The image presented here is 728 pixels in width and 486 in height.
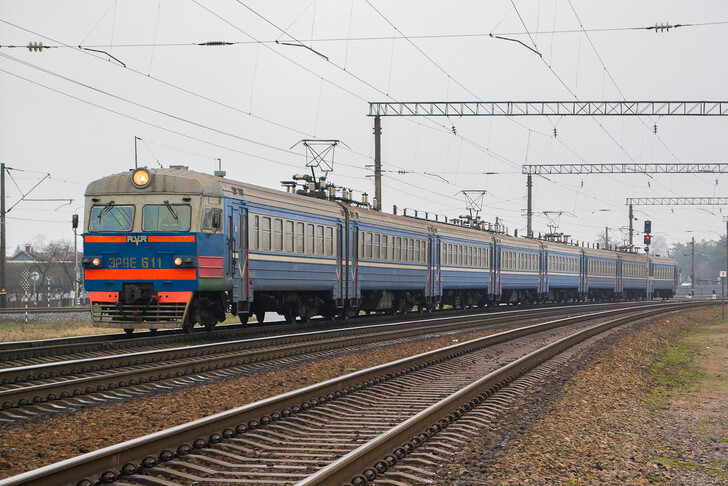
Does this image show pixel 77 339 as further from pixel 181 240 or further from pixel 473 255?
pixel 473 255

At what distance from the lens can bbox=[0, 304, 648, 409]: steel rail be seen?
1013 centimetres

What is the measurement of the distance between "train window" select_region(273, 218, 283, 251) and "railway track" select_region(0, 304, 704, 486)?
8.32 metres

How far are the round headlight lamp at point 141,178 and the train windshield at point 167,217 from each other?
53 centimetres

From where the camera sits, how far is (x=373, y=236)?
2764cm

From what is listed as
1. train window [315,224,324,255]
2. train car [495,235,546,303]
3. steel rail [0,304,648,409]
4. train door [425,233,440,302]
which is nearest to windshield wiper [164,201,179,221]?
steel rail [0,304,648,409]

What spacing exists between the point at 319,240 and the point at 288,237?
82.2 inches

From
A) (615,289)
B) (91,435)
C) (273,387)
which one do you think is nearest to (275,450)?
(91,435)

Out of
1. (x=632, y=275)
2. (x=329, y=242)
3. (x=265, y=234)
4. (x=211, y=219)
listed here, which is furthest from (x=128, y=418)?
(x=632, y=275)

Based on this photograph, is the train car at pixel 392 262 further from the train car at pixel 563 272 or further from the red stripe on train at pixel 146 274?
the train car at pixel 563 272

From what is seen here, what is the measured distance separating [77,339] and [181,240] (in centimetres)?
318

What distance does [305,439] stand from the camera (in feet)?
26.3

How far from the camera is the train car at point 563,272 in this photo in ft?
169

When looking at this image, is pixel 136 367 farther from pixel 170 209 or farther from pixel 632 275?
pixel 632 275

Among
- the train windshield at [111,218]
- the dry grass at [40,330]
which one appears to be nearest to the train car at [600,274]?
the dry grass at [40,330]
